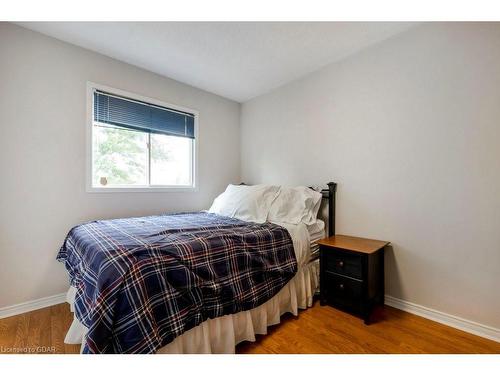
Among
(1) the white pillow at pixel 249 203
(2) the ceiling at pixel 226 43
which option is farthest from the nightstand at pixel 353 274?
(2) the ceiling at pixel 226 43

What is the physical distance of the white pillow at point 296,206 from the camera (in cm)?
220

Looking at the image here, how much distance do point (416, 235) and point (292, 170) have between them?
1.40m

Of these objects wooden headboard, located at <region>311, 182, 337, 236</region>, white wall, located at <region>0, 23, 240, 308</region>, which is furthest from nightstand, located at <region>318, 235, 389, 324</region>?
white wall, located at <region>0, 23, 240, 308</region>

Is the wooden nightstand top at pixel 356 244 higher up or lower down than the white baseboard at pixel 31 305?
higher up

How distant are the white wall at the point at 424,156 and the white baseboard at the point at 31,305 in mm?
2768

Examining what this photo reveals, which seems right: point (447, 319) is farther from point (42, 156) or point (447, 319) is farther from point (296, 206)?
point (42, 156)

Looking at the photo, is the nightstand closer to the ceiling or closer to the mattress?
the mattress

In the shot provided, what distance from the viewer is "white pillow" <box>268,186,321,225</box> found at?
2.20m

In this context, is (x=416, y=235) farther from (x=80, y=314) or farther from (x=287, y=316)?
(x=80, y=314)

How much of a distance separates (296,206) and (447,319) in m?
1.43

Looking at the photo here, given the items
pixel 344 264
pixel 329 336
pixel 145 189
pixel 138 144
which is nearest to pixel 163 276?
pixel 329 336

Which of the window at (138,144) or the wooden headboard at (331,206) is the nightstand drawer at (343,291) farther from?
the window at (138,144)
